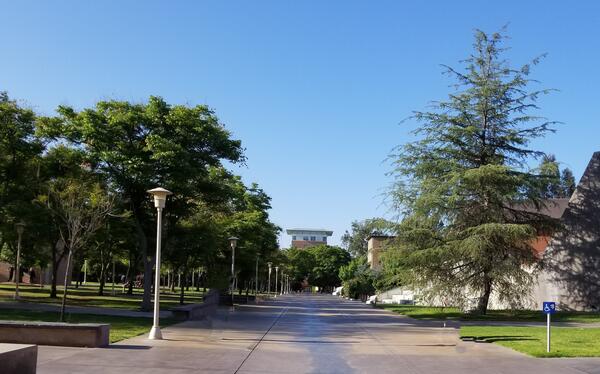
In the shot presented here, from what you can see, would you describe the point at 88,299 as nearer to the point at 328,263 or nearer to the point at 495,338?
the point at 495,338

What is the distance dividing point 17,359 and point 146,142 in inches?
849

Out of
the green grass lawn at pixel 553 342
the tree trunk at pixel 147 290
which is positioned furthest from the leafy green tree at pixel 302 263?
the green grass lawn at pixel 553 342

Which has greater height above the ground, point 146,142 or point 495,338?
point 146,142

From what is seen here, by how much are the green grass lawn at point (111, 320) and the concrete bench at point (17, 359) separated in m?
8.34

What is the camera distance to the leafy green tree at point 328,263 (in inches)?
6058

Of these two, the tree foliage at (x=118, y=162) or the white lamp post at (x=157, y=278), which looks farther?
the tree foliage at (x=118, y=162)

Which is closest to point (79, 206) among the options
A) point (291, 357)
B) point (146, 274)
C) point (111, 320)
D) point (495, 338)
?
point (111, 320)

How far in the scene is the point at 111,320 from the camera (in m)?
22.9

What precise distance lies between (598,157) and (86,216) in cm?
3313

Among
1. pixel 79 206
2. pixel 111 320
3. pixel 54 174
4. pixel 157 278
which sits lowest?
pixel 111 320

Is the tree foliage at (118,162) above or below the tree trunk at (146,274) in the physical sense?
above

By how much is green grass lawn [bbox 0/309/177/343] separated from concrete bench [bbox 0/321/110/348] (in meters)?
2.84

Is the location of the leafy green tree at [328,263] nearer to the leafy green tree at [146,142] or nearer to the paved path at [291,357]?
the leafy green tree at [146,142]

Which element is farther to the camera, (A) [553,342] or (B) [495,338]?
(B) [495,338]
